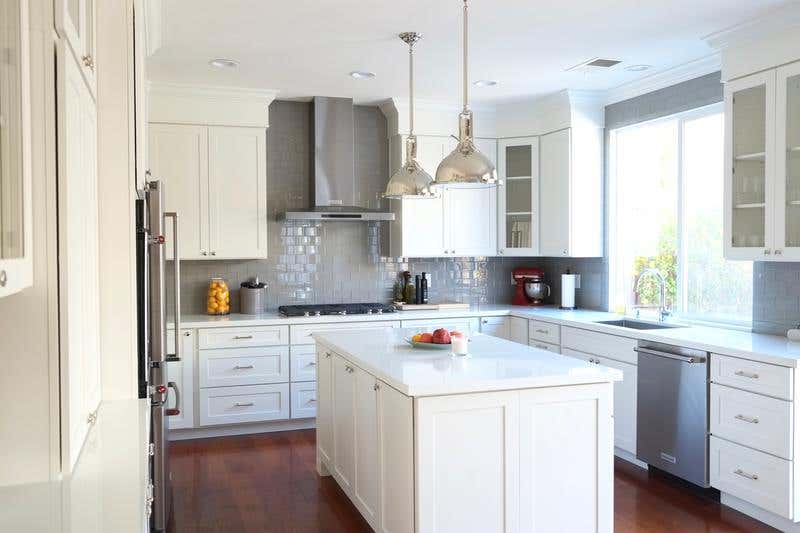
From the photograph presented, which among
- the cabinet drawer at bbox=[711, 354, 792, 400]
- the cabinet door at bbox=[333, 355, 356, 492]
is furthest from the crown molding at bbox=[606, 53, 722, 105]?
the cabinet door at bbox=[333, 355, 356, 492]

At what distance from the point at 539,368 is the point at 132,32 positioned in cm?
206

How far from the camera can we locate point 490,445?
278 centimetres

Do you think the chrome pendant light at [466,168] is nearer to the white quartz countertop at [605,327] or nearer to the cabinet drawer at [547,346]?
the white quartz countertop at [605,327]

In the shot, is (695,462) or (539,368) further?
(695,462)

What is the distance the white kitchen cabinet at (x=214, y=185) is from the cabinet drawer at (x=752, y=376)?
11.3 ft

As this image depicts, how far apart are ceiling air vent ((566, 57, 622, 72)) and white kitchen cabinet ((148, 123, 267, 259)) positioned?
97.2 inches

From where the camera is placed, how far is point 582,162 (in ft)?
18.5

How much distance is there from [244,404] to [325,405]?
1.34 metres

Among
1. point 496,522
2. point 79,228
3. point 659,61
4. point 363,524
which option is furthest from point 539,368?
point 659,61

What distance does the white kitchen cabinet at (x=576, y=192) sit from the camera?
561cm

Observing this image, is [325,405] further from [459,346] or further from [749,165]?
[749,165]

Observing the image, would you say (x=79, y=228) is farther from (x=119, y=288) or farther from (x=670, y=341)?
(x=670, y=341)

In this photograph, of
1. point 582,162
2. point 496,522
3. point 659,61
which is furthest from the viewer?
point 582,162

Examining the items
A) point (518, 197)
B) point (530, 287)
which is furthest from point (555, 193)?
point (530, 287)
